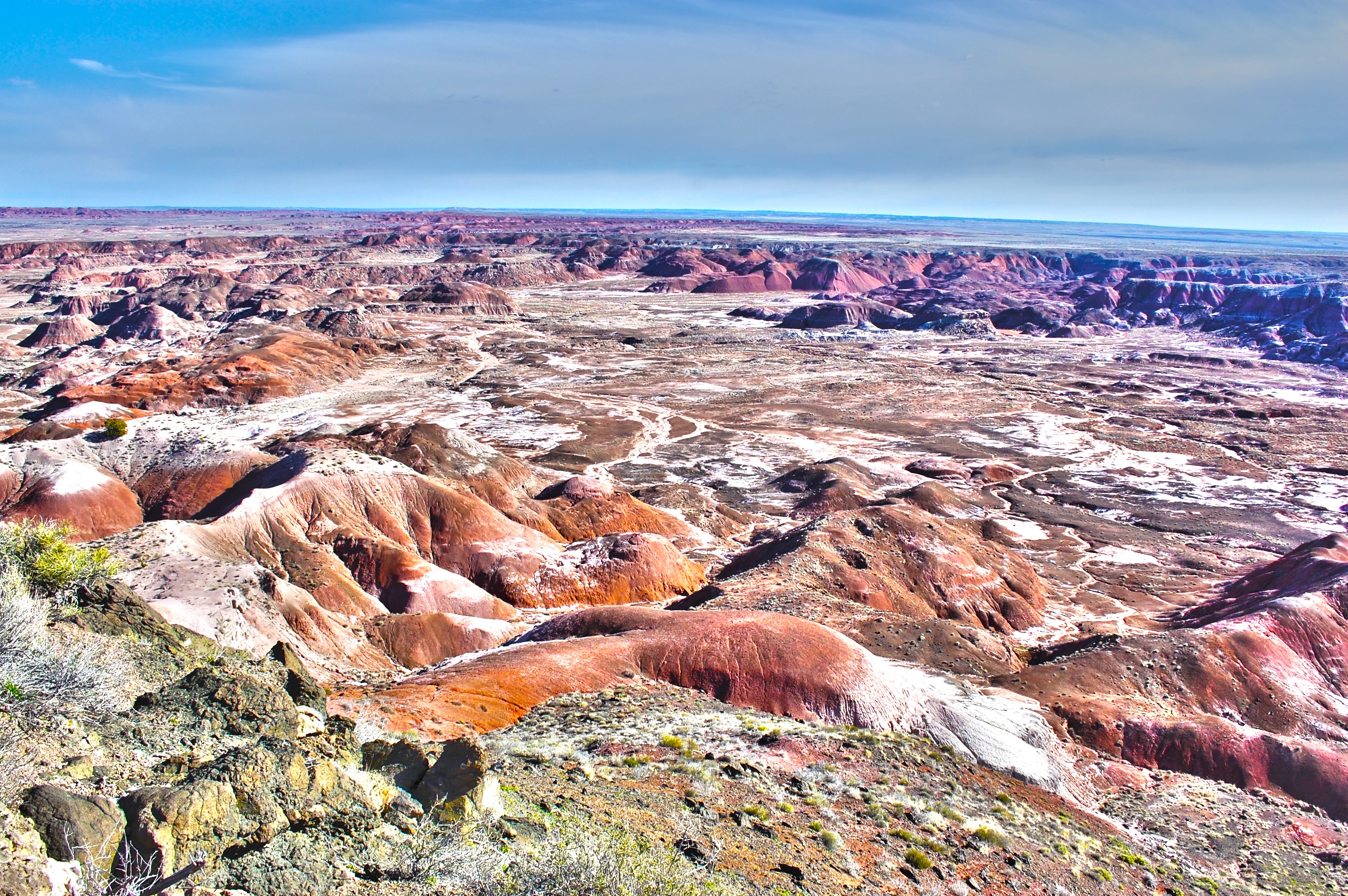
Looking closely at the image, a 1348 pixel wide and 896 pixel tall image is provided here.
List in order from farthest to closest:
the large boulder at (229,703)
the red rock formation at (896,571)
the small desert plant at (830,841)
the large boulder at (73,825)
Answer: the red rock formation at (896,571) < the small desert plant at (830,841) < the large boulder at (229,703) < the large boulder at (73,825)

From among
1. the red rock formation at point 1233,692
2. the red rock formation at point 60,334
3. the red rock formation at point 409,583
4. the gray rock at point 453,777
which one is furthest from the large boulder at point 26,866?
the red rock formation at point 60,334

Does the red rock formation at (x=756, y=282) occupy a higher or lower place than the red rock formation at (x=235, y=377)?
higher

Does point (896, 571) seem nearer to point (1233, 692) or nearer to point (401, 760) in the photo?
point (1233, 692)

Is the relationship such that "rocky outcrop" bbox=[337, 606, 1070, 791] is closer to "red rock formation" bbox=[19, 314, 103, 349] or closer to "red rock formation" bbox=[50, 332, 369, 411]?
"red rock formation" bbox=[50, 332, 369, 411]

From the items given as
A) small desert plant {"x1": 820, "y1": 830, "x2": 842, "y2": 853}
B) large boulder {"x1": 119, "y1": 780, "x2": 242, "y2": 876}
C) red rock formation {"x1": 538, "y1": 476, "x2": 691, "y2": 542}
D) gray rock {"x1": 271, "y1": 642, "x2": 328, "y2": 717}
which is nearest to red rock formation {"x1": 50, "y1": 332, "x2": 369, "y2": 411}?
red rock formation {"x1": 538, "y1": 476, "x2": 691, "y2": 542}

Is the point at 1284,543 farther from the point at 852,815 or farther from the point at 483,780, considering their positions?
the point at 483,780

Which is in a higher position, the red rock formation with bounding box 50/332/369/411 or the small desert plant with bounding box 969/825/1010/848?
the red rock formation with bounding box 50/332/369/411

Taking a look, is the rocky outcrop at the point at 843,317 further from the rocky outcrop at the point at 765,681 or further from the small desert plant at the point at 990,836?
the small desert plant at the point at 990,836
